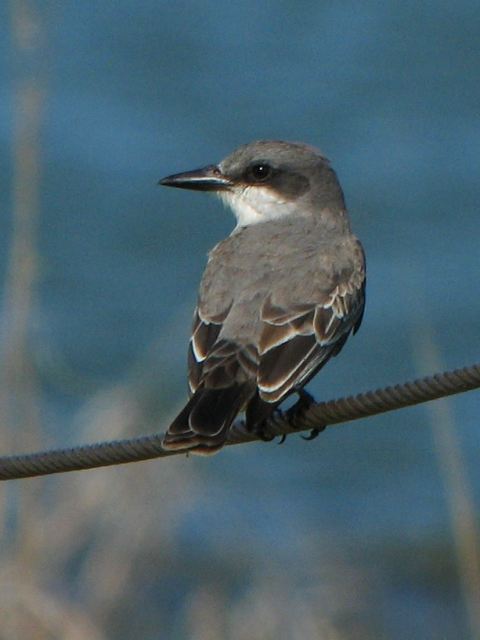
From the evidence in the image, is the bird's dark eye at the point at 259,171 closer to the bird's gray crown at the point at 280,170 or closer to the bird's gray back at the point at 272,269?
the bird's gray crown at the point at 280,170

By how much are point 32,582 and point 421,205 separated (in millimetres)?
9152

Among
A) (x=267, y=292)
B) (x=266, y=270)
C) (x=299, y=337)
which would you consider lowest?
(x=299, y=337)

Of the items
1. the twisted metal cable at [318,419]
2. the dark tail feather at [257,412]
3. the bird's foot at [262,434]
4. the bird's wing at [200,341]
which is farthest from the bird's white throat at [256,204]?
the twisted metal cable at [318,419]

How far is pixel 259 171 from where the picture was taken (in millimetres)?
7930

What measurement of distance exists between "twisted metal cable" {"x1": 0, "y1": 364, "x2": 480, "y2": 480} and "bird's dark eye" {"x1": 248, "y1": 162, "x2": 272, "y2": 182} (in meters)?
2.53

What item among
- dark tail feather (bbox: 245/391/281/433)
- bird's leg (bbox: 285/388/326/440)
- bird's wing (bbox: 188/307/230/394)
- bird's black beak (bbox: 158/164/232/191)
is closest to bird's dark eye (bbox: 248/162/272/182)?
bird's black beak (bbox: 158/164/232/191)

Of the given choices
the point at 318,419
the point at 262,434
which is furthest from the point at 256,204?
the point at 318,419

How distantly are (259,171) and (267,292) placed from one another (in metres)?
1.29

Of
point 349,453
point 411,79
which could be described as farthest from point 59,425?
point 411,79

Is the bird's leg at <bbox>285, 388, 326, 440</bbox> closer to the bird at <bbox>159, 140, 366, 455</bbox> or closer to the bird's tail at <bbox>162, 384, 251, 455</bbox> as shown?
the bird at <bbox>159, 140, 366, 455</bbox>

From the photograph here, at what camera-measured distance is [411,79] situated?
17.8 metres

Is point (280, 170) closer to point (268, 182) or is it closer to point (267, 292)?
point (268, 182)

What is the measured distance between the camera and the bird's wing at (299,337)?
20.7 feet

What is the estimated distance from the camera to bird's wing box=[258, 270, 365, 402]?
6.30 meters
